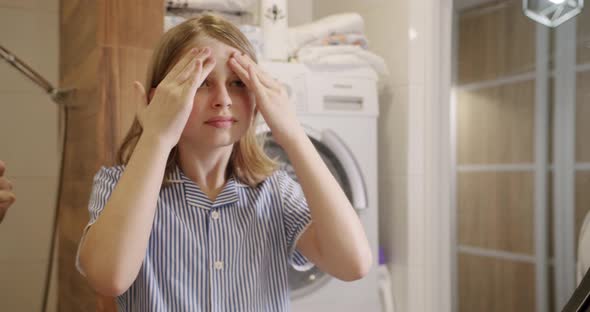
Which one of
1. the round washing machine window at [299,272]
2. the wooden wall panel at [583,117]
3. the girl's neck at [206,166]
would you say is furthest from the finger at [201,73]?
the wooden wall panel at [583,117]

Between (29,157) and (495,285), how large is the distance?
5.71ft

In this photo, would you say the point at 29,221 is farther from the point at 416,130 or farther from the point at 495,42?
the point at 495,42

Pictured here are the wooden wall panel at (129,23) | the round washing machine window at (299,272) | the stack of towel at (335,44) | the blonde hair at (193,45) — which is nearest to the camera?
the blonde hair at (193,45)

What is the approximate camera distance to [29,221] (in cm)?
143

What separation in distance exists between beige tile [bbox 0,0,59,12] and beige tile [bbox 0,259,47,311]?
69 cm

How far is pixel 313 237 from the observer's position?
71cm

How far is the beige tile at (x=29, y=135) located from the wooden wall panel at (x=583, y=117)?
155 cm

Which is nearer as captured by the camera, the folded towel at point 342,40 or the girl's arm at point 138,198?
the girl's arm at point 138,198

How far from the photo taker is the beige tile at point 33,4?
4.67ft

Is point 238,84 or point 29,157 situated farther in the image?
point 29,157

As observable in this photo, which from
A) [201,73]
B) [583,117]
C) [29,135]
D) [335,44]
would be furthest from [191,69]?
[583,117]

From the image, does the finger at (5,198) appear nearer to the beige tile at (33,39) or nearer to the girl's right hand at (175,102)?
the girl's right hand at (175,102)

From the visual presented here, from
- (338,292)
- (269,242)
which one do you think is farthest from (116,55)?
(338,292)

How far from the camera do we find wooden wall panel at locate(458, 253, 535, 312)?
1.94 meters
